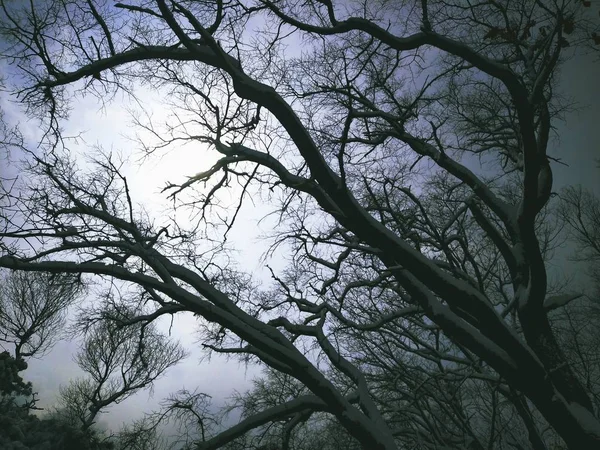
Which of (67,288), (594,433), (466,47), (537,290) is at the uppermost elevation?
(466,47)

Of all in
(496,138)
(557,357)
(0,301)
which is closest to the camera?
(557,357)

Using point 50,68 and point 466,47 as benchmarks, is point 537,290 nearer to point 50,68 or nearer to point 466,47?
point 466,47

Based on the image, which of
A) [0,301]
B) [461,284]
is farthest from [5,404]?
Answer: [0,301]

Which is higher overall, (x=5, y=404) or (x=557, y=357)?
(x=557, y=357)

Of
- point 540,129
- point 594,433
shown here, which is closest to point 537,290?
Result: point 594,433

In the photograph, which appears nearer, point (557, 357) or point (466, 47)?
point (466, 47)

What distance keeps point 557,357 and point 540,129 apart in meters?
3.14

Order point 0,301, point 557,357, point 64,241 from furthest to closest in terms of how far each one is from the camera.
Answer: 1. point 0,301
2. point 64,241
3. point 557,357

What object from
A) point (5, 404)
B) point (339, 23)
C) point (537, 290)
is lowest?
point (5, 404)

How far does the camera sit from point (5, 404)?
5.38m

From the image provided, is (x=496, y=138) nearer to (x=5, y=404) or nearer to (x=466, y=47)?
(x=466, y=47)

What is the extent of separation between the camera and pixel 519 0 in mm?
4953

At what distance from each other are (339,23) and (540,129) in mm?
2857

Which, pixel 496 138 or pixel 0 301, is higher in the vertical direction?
pixel 496 138
